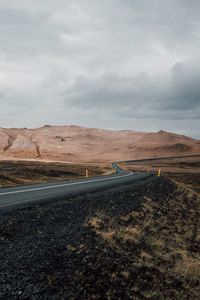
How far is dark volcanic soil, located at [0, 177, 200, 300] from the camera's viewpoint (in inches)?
293

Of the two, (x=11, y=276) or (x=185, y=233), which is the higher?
(x=11, y=276)

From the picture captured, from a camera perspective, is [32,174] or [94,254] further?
[32,174]

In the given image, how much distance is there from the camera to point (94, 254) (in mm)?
9750

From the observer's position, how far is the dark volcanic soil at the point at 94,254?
7.45 metres

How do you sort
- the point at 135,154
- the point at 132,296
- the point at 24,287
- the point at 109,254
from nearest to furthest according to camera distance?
the point at 24,287 < the point at 132,296 < the point at 109,254 < the point at 135,154

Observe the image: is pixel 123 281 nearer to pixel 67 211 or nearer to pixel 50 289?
pixel 50 289

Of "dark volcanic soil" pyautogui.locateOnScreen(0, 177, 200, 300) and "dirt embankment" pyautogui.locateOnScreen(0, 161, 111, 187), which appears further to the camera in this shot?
"dirt embankment" pyautogui.locateOnScreen(0, 161, 111, 187)

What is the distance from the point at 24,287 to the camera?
686 centimetres

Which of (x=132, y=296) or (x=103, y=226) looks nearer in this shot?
(x=132, y=296)

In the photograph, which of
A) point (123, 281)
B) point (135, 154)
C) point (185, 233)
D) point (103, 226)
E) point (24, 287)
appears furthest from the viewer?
point (135, 154)

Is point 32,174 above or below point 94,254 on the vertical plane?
below

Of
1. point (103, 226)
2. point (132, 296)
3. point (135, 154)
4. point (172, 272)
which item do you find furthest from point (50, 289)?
point (135, 154)

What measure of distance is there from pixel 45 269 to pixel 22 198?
9341 mm

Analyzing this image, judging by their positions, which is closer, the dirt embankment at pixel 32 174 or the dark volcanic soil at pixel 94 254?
the dark volcanic soil at pixel 94 254
